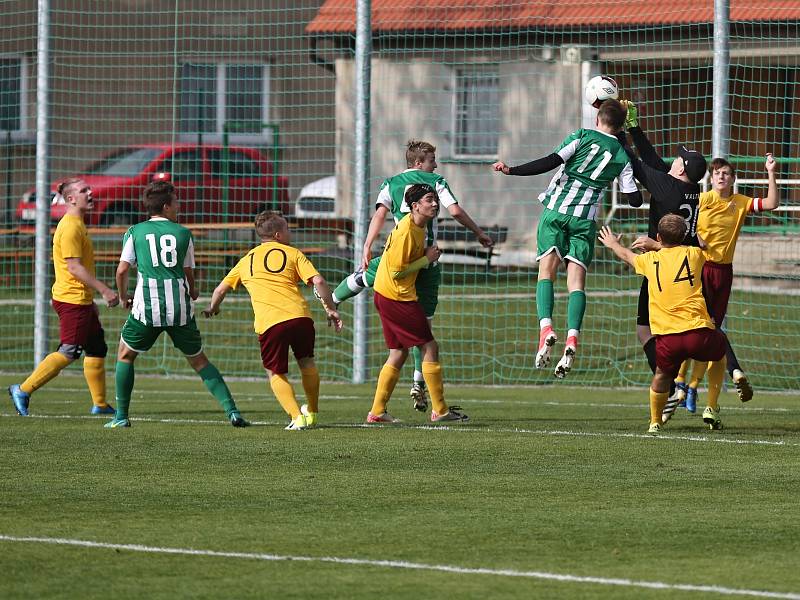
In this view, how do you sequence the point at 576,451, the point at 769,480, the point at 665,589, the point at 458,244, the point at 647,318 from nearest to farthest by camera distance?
the point at 665,589, the point at 769,480, the point at 576,451, the point at 647,318, the point at 458,244

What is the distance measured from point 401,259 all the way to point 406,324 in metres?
0.46

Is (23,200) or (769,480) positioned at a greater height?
(23,200)

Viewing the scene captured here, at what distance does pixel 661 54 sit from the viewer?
55.7ft

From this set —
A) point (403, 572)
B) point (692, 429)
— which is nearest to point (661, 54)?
point (692, 429)

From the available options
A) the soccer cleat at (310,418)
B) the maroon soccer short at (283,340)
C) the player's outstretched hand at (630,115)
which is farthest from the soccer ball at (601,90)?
the soccer cleat at (310,418)

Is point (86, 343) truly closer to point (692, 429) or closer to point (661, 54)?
point (692, 429)

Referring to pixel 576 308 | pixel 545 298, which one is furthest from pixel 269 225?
pixel 576 308

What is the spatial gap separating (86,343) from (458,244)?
8.55 meters

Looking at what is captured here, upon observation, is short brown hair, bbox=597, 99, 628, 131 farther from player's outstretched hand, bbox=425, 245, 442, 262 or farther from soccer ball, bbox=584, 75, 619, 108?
player's outstretched hand, bbox=425, 245, 442, 262

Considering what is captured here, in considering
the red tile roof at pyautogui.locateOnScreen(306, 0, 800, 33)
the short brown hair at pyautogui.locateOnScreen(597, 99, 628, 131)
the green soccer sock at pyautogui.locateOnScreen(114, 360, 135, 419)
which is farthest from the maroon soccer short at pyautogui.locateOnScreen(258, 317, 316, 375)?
the red tile roof at pyautogui.locateOnScreen(306, 0, 800, 33)

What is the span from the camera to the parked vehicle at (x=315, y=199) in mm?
21688

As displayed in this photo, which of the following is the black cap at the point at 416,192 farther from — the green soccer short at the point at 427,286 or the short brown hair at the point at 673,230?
the short brown hair at the point at 673,230

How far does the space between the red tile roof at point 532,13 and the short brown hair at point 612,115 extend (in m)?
5.02

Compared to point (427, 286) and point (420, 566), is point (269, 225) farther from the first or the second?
point (420, 566)
